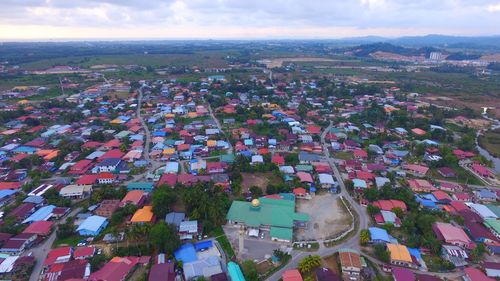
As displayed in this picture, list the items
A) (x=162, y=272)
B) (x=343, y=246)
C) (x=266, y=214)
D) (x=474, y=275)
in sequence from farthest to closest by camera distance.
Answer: (x=266, y=214)
(x=343, y=246)
(x=474, y=275)
(x=162, y=272)

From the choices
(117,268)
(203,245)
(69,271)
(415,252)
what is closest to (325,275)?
(415,252)

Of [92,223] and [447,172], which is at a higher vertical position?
[92,223]

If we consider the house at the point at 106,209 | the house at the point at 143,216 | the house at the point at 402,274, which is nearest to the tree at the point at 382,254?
the house at the point at 402,274

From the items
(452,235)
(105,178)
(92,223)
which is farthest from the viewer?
(105,178)

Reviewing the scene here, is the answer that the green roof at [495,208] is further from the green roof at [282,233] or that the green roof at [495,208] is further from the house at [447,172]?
the green roof at [282,233]

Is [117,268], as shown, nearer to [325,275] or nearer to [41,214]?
[41,214]

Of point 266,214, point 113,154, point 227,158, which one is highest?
point 113,154

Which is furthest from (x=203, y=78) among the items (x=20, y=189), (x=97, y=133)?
(x=20, y=189)
